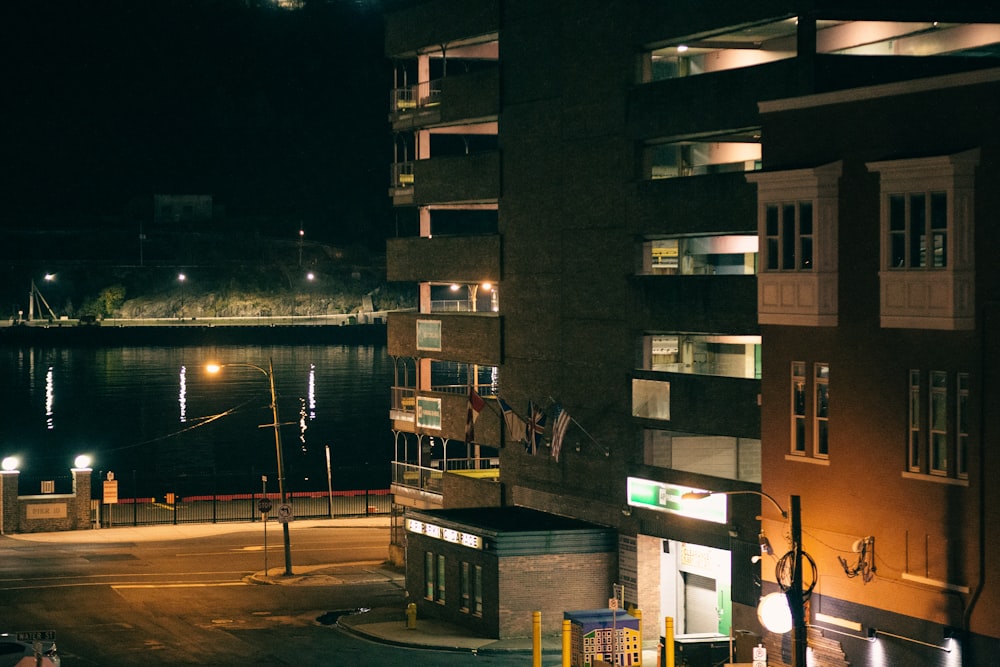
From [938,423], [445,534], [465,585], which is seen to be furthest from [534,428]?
[938,423]

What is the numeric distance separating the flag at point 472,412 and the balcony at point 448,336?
195 centimetres

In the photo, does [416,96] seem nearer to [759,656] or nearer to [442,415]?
[442,415]

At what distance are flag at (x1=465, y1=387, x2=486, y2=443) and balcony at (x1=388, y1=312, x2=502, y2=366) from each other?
6.39 feet

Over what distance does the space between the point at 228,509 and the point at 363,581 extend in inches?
1039

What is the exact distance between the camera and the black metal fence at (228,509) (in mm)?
78000

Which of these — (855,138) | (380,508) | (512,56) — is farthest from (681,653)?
(380,508)

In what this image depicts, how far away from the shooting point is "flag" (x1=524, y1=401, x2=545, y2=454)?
168ft

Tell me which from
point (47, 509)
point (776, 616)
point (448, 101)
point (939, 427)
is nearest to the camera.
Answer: point (776, 616)

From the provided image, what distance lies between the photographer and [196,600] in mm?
54938

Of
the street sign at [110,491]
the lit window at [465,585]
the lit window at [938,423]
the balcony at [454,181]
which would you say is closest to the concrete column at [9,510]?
the street sign at [110,491]

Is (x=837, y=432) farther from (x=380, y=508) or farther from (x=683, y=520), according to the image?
(x=380, y=508)

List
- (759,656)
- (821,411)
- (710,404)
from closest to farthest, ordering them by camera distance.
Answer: (759,656) → (821,411) → (710,404)

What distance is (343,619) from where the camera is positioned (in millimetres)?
50656

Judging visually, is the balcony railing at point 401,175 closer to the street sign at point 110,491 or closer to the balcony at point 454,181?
the balcony at point 454,181
